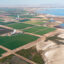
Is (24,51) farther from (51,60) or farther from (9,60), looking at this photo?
(51,60)

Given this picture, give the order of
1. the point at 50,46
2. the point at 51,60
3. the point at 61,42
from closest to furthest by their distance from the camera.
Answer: the point at 51,60 < the point at 50,46 < the point at 61,42

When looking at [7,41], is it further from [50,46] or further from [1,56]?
[50,46]

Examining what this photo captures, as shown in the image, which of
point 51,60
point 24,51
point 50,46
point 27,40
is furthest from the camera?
point 27,40

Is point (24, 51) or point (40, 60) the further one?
point (24, 51)

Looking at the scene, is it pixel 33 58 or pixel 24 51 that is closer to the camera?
pixel 33 58

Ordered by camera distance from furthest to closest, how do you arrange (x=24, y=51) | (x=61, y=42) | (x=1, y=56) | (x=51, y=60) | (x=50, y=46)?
(x=61, y=42) < (x=50, y=46) < (x=24, y=51) < (x=1, y=56) < (x=51, y=60)

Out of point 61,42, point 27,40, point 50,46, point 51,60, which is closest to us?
point 51,60

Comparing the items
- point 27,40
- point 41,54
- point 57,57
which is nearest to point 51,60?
point 57,57

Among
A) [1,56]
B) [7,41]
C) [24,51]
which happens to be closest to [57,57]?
[24,51]
